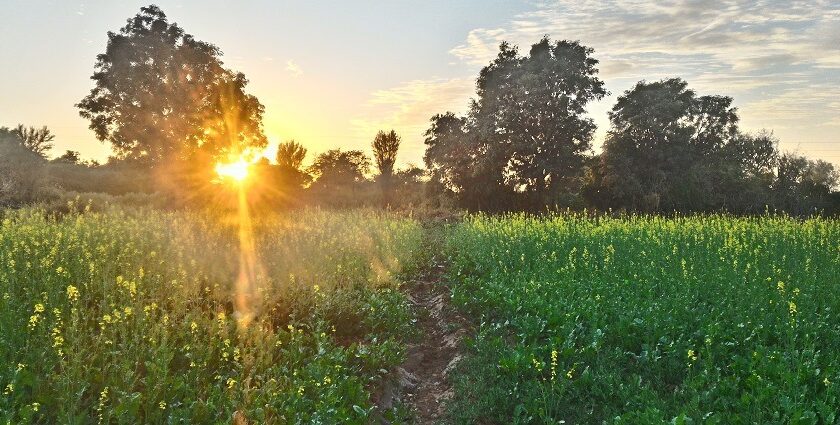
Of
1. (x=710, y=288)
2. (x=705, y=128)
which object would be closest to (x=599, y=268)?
(x=710, y=288)

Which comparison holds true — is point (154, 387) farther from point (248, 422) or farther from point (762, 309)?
point (762, 309)

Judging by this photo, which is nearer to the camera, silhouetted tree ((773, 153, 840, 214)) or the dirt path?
the dirt path

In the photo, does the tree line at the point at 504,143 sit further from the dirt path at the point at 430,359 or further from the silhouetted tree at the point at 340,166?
the dirt path at the point at 430,359

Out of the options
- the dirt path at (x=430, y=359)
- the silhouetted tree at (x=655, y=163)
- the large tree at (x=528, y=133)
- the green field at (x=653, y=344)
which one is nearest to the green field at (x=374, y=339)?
the green field at (x=653, y=344)

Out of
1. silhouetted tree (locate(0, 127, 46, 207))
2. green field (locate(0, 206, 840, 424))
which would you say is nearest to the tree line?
silhouetted tree (locate(0, 127, 46, 207))

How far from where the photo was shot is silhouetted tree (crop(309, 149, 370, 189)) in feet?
171

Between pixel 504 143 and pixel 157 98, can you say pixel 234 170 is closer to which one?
pixel 157 98

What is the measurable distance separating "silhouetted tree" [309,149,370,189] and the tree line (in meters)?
7.80

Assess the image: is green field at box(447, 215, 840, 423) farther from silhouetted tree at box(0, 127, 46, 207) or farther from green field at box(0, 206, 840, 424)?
silhouetted tree at box(0, 127, 46, 207)

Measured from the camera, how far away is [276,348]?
242 inches

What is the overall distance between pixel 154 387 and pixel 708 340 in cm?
507

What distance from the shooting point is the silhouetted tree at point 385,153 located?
153 ft

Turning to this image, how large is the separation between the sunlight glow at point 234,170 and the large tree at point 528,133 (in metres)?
13.9

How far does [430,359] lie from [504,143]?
27537 mm
